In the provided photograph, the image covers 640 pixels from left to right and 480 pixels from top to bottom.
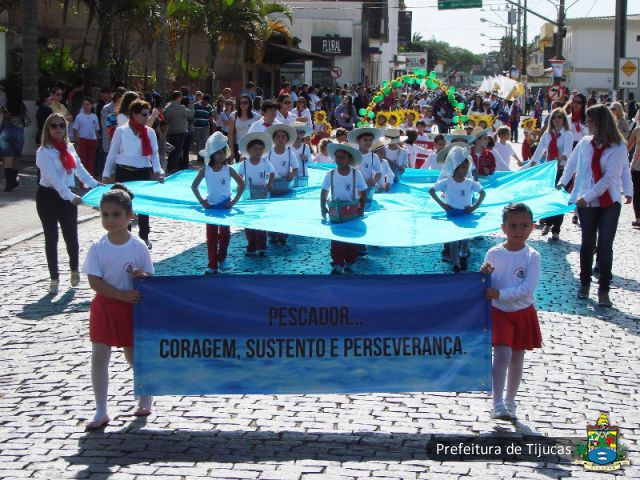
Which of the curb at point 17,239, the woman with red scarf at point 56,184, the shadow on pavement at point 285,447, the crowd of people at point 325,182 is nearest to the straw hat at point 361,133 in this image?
the crowd of people at point 325,182

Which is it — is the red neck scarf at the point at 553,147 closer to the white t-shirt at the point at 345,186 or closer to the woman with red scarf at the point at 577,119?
the woman with red scarf at the point at 577,119

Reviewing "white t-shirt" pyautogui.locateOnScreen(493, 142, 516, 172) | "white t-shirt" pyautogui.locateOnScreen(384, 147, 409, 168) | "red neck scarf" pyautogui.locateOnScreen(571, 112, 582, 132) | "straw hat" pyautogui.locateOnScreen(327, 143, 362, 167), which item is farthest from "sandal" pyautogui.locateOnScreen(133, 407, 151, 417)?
"red neck scarf" pyautogui.locateOnScreen(571, 112, 582, 132)

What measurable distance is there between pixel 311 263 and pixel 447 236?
2.56 metres

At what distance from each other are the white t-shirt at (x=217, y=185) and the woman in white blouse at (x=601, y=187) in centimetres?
381

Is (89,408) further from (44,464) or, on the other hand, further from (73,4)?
(73,4)

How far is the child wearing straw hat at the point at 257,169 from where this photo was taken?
13.1 metres

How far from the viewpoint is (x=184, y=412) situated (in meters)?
7.02

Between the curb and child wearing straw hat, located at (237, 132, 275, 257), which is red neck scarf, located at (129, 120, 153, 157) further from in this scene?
the curb

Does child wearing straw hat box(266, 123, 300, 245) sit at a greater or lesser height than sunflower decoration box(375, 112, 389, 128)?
lesser

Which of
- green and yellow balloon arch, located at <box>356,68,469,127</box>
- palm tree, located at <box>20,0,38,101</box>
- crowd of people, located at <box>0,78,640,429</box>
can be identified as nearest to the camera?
crowd of people, located at <box>0,78,640,429</box>

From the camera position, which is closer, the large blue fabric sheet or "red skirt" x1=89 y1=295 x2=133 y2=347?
"red skirt" x1=89 y1=295 x2=133 y2=347

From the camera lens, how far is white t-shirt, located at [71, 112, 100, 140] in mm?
19953

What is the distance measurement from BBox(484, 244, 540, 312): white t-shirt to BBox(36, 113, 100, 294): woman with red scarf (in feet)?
17.4

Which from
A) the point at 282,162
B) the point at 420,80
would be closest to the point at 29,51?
the point at 420,80
